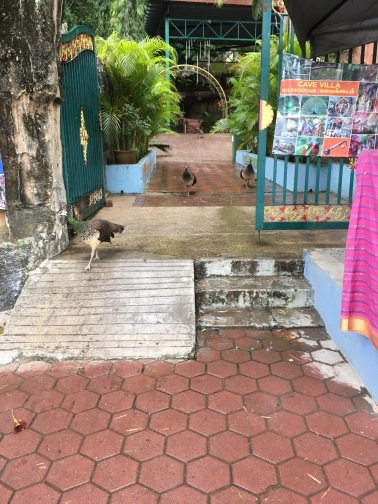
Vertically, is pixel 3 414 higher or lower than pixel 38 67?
lower

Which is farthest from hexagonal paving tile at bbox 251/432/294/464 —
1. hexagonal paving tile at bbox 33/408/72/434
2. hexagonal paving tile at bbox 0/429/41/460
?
hexagonal paving tile at bbox 0/429/41/460

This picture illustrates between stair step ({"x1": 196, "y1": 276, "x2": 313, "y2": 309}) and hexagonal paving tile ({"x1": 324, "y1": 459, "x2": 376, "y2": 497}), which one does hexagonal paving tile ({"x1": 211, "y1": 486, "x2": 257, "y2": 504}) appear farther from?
stair step ({"x1": 196, "y1": 276, "x2": 313, "y2": 309})

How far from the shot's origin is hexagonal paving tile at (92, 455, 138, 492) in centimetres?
214

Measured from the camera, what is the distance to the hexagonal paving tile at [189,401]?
8.87 feet

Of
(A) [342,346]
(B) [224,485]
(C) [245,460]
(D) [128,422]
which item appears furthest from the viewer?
(A) [342,346]

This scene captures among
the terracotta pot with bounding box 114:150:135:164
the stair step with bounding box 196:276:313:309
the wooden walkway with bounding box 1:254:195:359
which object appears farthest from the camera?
the terracotta pot with bounding box 114:150:135:164

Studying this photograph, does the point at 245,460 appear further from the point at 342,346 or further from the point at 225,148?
the point at 225,148

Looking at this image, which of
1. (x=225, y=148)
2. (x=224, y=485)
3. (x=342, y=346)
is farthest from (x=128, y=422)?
(x=225, y=148)

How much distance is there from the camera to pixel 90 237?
13.1ft

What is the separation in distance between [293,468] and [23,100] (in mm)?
3594

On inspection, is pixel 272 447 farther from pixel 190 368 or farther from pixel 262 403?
pixel 190 368

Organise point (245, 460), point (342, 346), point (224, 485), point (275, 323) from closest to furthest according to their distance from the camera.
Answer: point (224, 485) < point (245, 460) < point (342, 346) < point (275, 323)

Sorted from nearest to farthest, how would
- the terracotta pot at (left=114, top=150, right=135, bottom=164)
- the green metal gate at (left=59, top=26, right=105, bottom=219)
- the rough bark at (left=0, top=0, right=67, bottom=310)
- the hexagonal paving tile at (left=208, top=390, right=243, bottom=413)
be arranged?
the hexagonal paving tile at (left=208, top=390, right=243, bottom=413), the rough bark at (left=0, top=0, right=67, bottom=310), the green metal gate at (left=59, top=26, right=105, bottom=219), the terracotta pot at (left=114, top=150, right=135, bottom=164)

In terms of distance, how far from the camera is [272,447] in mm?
2375
